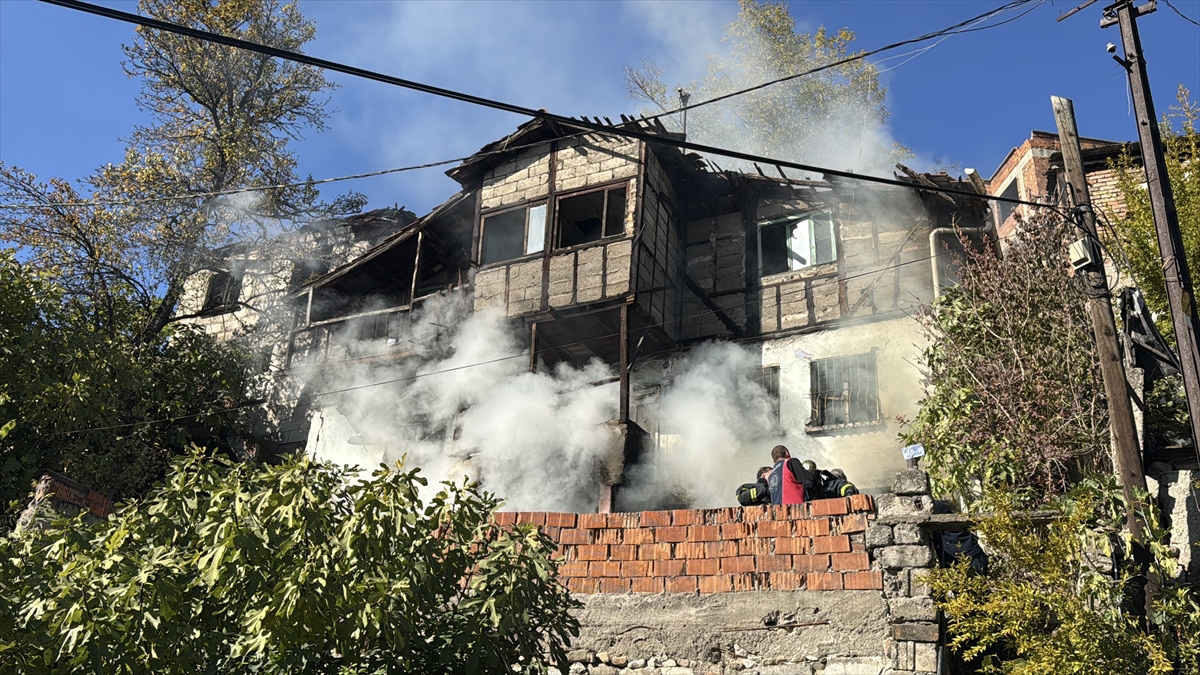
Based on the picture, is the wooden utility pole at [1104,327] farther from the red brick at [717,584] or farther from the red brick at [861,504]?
the red brick at [717,584]

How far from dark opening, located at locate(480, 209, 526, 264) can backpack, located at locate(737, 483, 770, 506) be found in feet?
27.2

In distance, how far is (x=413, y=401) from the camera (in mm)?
18172

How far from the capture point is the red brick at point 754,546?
25.5 feet

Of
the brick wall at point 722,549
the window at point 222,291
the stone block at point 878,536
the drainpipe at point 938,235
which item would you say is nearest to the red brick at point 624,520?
the brick wall at point 722,549

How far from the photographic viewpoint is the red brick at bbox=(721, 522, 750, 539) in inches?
312

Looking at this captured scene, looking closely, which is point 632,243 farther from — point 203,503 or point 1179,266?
point 203,503

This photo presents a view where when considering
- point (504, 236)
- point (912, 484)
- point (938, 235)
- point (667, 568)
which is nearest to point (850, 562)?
point (912, 484)

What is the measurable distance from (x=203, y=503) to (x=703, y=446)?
1025 cm

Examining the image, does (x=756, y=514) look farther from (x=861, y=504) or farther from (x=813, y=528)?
(x=861, y=504)

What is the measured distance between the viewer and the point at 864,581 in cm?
734

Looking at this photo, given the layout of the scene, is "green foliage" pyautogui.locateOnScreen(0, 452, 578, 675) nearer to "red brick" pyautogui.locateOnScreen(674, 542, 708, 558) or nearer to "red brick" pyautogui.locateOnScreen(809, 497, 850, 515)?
"red brick" pyautogui.locateOnScreen(674, 542, 708, 558)

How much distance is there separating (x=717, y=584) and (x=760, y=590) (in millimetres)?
371

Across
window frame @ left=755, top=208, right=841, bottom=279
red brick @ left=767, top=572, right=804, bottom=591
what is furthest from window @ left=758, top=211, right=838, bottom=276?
red brick @ left=767, top=572, right=804, bottom=591

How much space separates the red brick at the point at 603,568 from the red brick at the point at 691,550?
0.57m
